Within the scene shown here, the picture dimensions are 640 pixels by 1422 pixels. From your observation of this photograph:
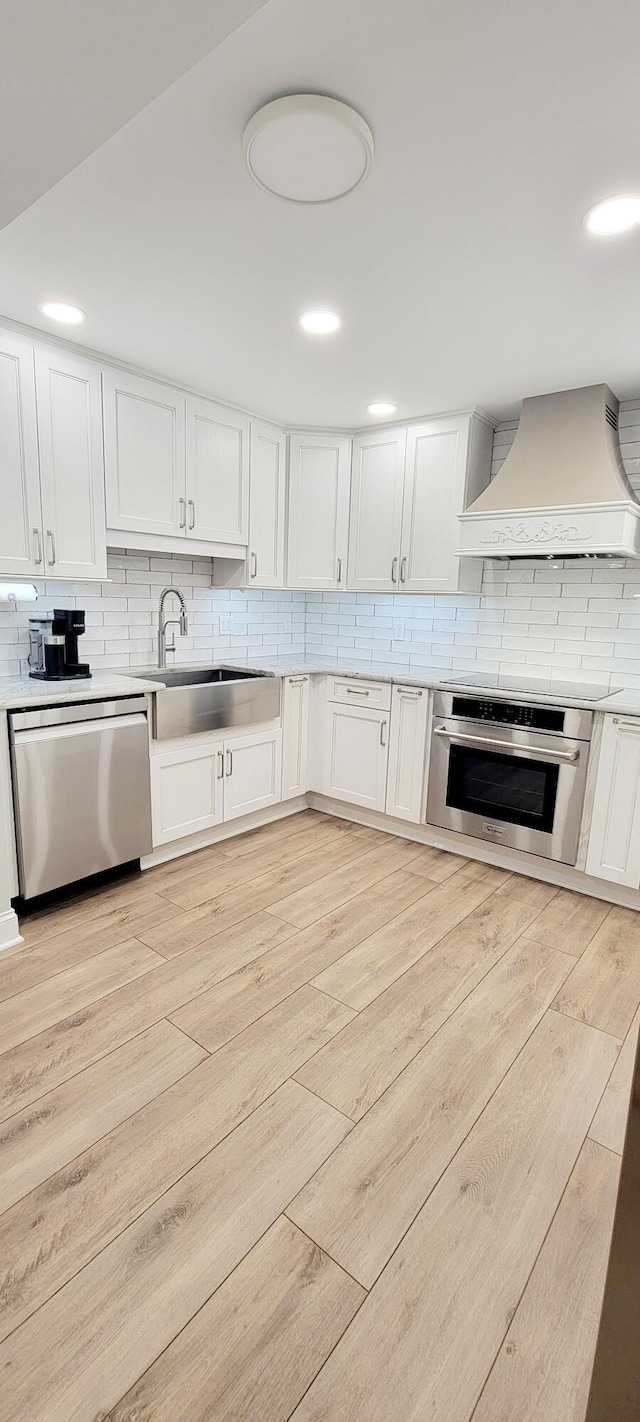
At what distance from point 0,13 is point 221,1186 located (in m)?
2.20

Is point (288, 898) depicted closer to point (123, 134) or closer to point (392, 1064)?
point (392, 1064)

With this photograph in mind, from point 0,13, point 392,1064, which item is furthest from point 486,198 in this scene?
point 392,1064

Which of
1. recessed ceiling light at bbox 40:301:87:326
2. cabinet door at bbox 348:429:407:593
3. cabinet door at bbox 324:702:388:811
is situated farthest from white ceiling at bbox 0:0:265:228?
cabinet door at bbox 324:702:388:811

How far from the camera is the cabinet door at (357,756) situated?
3.63 meters

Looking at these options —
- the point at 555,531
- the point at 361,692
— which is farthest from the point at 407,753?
the point at 555,531

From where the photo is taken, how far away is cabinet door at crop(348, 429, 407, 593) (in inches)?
142

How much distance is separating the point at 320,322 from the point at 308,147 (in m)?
0.97

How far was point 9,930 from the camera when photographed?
7.77 ft

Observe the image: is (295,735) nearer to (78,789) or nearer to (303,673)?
(303,673)

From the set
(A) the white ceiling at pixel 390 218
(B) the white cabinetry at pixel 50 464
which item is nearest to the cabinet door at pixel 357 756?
(B) the white cabinetry at pixel 50 464

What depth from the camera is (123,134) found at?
1362 mm

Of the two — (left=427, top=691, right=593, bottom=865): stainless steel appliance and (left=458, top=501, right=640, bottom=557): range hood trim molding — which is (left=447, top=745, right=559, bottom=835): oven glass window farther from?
(left=458, top=501, right=640, bottom=557): range hood trim molding

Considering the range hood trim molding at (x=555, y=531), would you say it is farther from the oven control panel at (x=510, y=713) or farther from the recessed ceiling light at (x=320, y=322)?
the recessed ceiling light at (x=320, y=322)

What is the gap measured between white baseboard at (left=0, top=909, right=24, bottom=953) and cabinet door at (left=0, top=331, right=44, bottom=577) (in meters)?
1.38
